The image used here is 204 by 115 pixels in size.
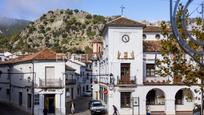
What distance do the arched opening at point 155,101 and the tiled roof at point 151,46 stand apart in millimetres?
4496

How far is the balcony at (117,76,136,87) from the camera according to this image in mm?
43500

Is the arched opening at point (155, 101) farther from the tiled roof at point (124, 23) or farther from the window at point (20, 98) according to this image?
the window at point (20, 98)

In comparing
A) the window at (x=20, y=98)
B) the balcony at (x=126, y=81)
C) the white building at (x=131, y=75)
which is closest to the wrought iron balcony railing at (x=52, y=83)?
the white building at (x=131, y=75)

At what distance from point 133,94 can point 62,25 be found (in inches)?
4081

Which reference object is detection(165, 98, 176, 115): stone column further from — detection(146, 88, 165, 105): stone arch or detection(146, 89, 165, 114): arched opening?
detection(146, 88, 165, 105): stone arch

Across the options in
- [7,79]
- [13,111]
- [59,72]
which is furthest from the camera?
[7,79]

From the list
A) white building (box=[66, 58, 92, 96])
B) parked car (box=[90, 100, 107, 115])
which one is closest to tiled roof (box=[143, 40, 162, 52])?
parked car (box=[90, 100, 107, 115])

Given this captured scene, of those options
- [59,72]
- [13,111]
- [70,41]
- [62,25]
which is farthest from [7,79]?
[62,25]

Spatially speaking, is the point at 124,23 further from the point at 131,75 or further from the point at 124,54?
the point at 131,75

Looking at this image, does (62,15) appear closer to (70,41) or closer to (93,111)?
(70,41)

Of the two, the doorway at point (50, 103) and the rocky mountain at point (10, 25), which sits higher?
the rocky mountain at point (10, 25)

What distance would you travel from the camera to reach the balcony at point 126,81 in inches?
1713

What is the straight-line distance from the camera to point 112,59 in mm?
44469

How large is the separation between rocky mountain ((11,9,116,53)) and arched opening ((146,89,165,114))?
80034 millimetres
